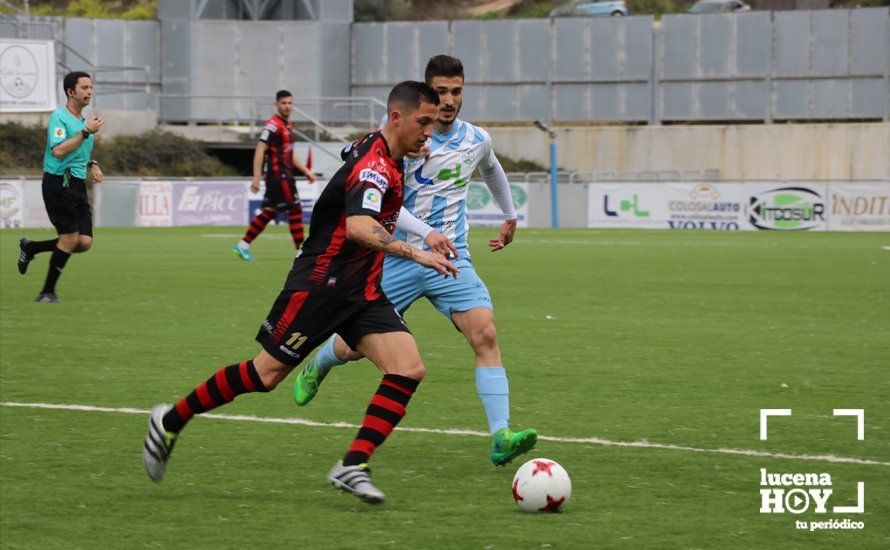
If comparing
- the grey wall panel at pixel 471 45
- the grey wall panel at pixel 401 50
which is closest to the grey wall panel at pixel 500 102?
the grey wall panel at pixel 471 45

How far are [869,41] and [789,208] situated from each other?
1588cm

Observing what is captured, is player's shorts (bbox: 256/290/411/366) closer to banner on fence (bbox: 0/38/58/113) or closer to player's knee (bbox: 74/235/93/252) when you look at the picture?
player's knee (bbox: 74/235/93/252)

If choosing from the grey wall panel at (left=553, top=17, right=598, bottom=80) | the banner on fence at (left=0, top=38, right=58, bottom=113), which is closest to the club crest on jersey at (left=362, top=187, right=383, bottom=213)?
the banner on fence at (left=0, top=38, right=58, bottom=113)

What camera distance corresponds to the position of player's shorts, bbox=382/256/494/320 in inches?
277

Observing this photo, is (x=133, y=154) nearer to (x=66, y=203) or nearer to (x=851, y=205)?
(x=851, y=205)

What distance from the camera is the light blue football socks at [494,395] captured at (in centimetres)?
662

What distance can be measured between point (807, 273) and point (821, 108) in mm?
30537

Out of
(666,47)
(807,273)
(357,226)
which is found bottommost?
(807,273)

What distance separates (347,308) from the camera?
598 cm

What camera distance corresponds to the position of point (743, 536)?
5.13 m

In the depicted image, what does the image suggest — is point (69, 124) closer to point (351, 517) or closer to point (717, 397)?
point (717, 397)

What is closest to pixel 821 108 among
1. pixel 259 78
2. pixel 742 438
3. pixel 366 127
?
pixel 366 127

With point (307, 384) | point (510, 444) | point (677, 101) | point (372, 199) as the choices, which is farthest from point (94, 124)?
point (677, 101)

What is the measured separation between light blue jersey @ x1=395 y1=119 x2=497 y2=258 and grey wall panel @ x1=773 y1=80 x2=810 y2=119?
141ft
